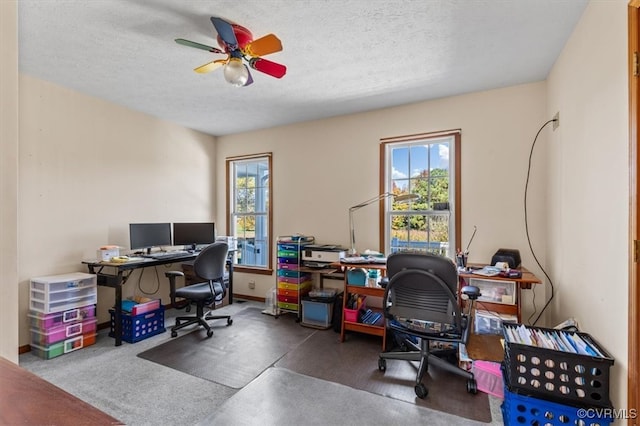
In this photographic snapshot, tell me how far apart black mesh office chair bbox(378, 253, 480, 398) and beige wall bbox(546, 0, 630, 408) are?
70 cm

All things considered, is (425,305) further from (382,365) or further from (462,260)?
(462,260)

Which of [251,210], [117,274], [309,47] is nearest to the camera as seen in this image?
[309,47]

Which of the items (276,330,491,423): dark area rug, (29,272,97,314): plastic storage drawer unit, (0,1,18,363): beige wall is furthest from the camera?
(29,272,97,314): plastic storage drawer unit

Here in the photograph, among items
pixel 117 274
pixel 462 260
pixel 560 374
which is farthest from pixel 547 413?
pixel 117 274

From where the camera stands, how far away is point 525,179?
2924 millimetres

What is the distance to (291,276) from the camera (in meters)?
3.74

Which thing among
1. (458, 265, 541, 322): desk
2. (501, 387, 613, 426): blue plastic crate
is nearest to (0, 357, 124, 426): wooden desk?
(501, 387, 613, 426): blue plastic crate

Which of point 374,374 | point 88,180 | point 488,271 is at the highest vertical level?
point 88,180

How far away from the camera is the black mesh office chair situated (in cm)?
211

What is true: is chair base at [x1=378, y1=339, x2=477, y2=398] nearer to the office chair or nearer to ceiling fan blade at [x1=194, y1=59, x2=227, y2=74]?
the office chair

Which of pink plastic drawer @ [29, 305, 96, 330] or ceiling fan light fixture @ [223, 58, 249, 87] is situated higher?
ceiling fan light fixture @ [223, 58, 249, 87]

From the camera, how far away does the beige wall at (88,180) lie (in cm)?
279

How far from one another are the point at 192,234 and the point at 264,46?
2843mm

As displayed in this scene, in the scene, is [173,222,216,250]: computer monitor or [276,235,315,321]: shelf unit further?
[173,222,216,250]: computer monitor
